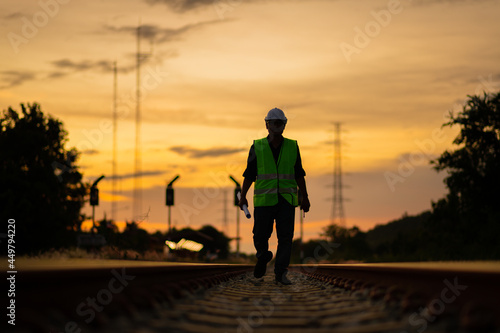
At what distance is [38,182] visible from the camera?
4712 centimetres

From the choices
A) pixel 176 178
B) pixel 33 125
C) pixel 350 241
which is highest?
pixel 33 125

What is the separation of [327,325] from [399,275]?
84.6 inches

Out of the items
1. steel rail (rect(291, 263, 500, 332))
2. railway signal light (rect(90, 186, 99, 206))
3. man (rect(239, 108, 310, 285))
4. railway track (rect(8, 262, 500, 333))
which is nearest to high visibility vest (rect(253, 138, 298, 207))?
man (rect(239, 108, 310, 285))

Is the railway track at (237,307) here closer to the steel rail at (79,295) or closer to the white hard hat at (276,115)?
the steel rail at (79,295)

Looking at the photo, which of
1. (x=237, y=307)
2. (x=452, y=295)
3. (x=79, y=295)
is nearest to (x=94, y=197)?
(x=237, y=307)

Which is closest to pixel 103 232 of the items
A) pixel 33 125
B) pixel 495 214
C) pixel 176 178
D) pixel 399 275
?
pixel 176 178

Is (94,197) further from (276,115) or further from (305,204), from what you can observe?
(276,115)

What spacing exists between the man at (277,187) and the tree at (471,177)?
3674 cm

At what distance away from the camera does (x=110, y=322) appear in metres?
3.55

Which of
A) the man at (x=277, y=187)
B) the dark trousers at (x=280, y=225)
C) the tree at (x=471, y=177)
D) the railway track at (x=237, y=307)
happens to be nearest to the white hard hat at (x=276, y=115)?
the man at (x=277, y=187)

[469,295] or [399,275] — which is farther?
[399,275]

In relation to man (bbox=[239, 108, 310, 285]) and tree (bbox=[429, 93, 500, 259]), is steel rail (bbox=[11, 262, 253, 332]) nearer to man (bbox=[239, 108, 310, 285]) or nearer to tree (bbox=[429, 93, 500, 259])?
man (bbox=[239, 108, 310, 285])

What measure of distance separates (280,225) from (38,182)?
42.3 m

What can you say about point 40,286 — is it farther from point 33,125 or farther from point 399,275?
point 33,125
